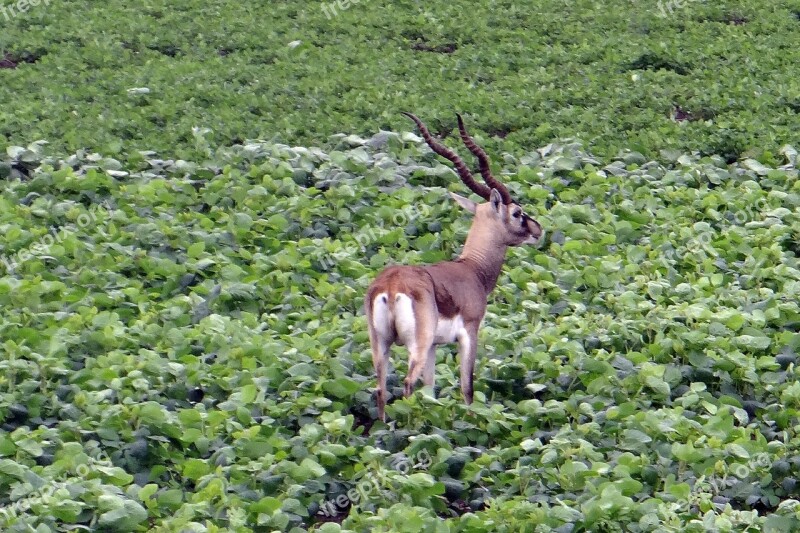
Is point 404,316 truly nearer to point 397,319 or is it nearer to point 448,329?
point 397,319

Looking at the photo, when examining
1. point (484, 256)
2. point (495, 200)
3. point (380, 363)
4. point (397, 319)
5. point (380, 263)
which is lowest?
point (380, 263)

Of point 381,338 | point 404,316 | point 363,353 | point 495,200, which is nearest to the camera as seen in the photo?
point 404,316

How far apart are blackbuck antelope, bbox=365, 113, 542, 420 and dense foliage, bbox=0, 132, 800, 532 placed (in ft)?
0.87

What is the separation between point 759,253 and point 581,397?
315 cm

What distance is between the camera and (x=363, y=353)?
8.20 m

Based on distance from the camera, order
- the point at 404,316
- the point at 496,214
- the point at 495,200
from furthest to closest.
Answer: the point at 496,214
the point at 495,200
the point at 404,316

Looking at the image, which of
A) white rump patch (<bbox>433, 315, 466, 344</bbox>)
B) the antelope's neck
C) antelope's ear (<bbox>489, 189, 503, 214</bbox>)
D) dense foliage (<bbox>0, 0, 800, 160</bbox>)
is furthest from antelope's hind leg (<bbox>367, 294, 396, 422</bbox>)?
dense foliage (<bbox>0, 0, 800, 160</bbox>)

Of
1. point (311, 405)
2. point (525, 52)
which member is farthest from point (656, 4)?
point (311, 405)

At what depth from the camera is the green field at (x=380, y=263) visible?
6.74m

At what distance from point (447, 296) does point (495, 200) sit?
1.02 metres

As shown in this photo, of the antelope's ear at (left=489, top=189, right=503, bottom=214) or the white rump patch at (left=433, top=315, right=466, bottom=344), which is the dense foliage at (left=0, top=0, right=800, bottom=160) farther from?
the white rump patch at (left=433, top=315, right=466, bottom=344)

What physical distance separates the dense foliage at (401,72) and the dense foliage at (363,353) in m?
0.83

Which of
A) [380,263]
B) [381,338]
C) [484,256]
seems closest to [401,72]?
[380,263]

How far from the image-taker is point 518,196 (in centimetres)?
1168
